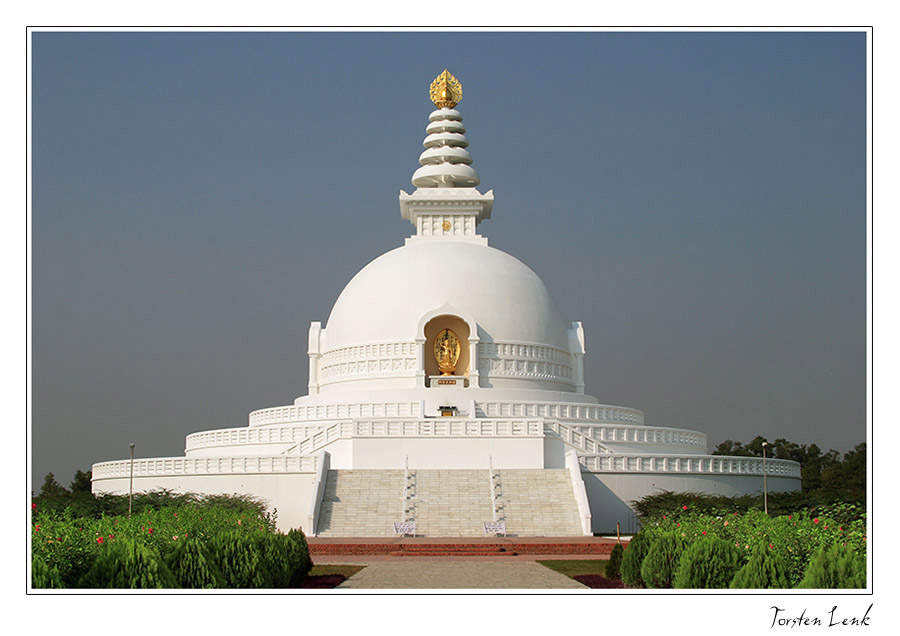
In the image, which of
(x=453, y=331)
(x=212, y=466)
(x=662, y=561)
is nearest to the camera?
(x=662, y=561)

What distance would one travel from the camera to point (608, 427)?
109 feet

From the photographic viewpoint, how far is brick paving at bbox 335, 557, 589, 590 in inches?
633

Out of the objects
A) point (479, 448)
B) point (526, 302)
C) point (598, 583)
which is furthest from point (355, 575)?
point (526, 302)

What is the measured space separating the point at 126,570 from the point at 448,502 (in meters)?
14.9

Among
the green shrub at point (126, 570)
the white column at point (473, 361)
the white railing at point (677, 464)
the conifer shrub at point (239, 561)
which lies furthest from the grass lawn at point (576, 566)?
the white column at point (473, 361)

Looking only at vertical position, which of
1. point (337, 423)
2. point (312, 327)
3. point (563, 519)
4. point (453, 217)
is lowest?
point (563, 519)

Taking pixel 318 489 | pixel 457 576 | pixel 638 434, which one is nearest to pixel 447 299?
pixel 638 434

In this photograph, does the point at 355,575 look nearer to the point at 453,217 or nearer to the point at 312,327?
the point at 312,327

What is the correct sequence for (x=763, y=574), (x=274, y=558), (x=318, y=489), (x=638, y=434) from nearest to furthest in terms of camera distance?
1. (x=763, y=574)
2. (x=274, y=558)
3. (x=318, y=489)
4. (x=638, y=434)

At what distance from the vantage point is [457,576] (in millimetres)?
17344

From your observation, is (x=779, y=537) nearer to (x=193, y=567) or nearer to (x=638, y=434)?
(x=193, y=567)
